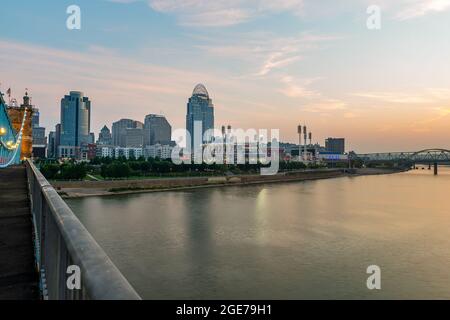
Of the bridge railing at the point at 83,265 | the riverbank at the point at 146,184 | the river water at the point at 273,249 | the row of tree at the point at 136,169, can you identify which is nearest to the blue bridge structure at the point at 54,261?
the bridge railing at the point at 83,265

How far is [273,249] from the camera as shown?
20.1 meters

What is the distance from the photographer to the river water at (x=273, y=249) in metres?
14.3

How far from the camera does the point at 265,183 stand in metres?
74.7

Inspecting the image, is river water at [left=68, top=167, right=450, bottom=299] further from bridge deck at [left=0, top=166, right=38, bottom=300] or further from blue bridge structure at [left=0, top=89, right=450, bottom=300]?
blue bridge structure at [left=0, top=89, right=450, bottom=300]

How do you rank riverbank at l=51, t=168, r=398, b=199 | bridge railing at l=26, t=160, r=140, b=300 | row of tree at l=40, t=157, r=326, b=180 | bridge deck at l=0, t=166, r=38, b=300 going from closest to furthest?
bridge railing at l=26, t=160, r=140, b=300, bridge deck at l=0, t=166, r=38, b=300, riverbank at l=51, t=168, r=398, b=199, row of tree at l=40, t=157, r=326, b=180

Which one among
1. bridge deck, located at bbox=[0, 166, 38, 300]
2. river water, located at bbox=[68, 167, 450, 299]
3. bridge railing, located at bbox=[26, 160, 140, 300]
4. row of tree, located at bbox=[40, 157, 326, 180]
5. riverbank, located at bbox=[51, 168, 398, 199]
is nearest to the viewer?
bridge railing, located at bbox=[26, 160, 140, 300]

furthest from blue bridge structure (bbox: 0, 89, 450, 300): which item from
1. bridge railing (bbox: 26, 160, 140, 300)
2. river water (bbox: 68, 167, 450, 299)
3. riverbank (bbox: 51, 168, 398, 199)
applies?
riverbank (bbox: 51, 168, 398, 199)

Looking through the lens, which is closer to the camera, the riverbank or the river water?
the river water

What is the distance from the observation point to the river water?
14.3 meters

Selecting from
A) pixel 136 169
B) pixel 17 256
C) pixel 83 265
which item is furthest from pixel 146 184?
pixel 83 265

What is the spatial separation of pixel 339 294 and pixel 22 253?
1274 centimetres
